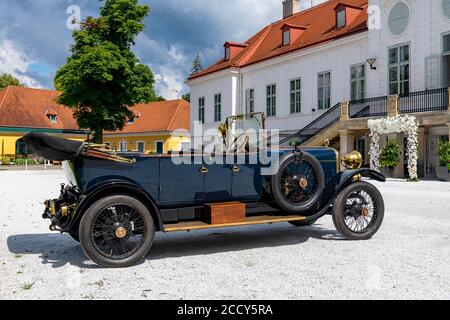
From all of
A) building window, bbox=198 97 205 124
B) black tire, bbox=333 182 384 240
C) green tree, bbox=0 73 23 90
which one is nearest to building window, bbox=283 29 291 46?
building window, bbox=198 97 205 124

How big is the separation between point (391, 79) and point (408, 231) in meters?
14.4

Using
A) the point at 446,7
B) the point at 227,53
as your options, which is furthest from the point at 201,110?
the point at 446,7

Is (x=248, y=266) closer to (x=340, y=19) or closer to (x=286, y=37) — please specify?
(x=340, y=19)

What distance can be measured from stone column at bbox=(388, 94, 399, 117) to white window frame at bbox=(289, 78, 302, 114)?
6.97m

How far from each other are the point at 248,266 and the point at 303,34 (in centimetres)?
2341

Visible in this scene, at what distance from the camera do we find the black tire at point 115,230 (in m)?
4.96

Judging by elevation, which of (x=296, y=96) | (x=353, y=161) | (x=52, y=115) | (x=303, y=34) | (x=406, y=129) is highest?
(x=303, y=34)

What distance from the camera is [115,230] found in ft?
16.7

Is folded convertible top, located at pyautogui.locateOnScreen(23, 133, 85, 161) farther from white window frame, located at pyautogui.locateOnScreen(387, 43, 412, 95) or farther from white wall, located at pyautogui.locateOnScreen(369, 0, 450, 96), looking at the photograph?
white window frame, located at pyautogui.locateOnScreen(387, 43, 412, 95)

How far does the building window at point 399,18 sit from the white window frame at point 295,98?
6.06 m

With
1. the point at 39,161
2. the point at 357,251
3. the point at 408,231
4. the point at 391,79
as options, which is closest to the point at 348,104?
the point at 391,79

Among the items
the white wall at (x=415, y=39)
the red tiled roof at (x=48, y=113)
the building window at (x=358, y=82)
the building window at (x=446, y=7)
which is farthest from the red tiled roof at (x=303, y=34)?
→ the red tiled roof at (x=48, y=113)

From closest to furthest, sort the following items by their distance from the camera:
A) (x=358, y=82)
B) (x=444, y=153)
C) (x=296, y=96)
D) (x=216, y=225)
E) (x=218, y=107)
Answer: (x=216, y=225)
(x=444, y=153)
(x=358, y=82)
(x=296, y=96)
(x=218, y=107)
